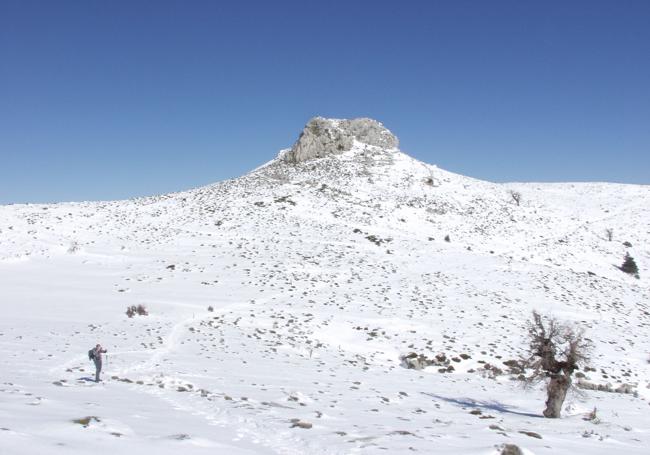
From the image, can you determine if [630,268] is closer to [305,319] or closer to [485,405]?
[305,319]

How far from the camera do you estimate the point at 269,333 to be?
27.3 m

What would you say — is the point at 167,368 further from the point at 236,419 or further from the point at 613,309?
the point at 613,309

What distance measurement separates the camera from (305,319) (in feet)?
98.0

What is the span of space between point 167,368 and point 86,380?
3356mm

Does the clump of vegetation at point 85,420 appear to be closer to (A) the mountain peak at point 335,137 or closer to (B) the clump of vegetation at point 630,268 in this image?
(B) the clump of vegetation at point 630,268

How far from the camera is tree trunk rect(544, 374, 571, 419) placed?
16.9 meters

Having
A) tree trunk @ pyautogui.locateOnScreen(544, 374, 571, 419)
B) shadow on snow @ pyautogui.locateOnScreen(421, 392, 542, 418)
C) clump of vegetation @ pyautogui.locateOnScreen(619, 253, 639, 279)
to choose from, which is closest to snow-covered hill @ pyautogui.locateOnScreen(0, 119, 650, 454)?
shadow on snow @ pyautogui.locateOnScreen(421, 392, 542, 418)

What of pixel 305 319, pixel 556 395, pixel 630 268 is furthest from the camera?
pixel 630 268

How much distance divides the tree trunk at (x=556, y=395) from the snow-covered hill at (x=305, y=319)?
2.20ft

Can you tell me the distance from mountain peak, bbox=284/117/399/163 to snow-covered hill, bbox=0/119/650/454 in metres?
9.99

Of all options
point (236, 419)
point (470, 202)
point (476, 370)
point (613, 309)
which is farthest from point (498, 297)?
point (470, 202)

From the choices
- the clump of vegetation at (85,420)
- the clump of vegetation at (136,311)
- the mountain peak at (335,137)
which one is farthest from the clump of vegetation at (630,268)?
the clump of vegetation at (85,420)

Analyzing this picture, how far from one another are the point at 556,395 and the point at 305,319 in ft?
52.6

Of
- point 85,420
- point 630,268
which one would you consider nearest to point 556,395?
point 85,420
